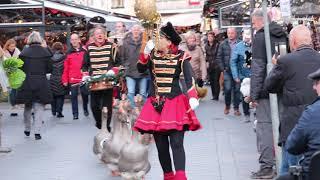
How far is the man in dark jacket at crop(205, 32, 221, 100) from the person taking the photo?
18.3 metres

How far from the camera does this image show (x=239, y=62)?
1369 cm

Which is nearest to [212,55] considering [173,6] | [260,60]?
[260,60]

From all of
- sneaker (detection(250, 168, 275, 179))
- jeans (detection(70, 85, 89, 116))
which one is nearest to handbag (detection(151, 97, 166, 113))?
sneaker (detection(250, 168, 275, 179))

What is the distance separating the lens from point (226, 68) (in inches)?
595

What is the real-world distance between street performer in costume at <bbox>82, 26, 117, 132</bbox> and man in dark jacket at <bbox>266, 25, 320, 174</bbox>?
3691 millimetres

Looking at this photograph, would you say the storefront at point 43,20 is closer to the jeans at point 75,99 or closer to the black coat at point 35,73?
the jeans at point 75,99

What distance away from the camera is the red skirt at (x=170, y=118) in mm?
7574

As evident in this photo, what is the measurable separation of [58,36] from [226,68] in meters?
6.54

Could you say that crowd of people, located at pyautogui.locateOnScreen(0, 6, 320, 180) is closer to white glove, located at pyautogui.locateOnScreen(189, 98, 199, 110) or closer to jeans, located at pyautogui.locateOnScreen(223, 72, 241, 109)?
white glove, located at pyautogui.locateOnScreen(189, 98, 199, 110)

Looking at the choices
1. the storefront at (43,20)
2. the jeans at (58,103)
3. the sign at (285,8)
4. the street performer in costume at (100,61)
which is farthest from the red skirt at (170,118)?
the storefront at (43,20)

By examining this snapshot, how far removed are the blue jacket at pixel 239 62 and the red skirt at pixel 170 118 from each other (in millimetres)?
5862

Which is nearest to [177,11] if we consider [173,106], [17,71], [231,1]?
[231,1]

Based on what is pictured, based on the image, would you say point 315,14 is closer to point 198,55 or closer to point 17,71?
point 198,55

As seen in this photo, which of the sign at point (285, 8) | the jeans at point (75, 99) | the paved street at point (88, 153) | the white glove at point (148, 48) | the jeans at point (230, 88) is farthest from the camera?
the jeans at point (75, 99)
